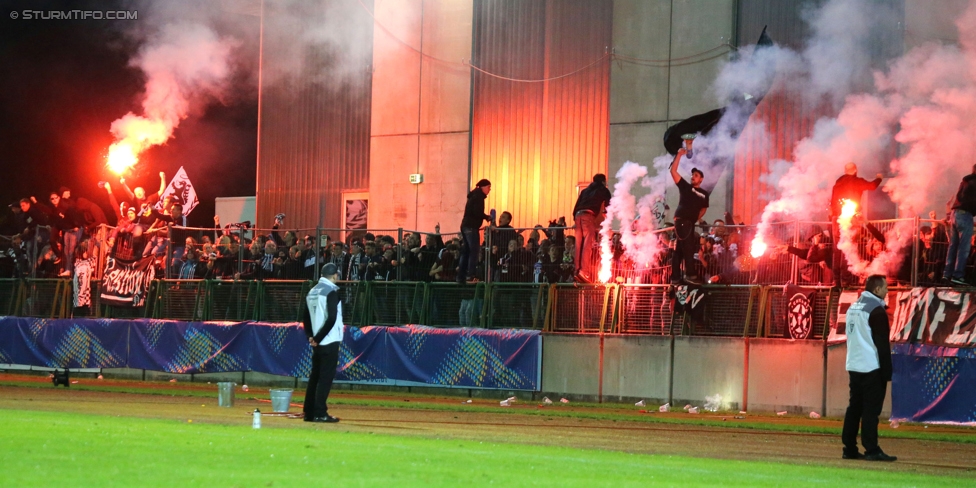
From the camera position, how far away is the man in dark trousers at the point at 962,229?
17.4m

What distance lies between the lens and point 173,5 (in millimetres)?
31094

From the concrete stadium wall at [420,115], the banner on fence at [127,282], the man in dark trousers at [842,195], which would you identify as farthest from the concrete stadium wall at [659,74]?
the banner on fence at [127,282]

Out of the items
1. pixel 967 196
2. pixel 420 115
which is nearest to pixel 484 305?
Answer: pixel 967 196

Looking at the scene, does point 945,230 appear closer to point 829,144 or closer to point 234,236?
point 829,144

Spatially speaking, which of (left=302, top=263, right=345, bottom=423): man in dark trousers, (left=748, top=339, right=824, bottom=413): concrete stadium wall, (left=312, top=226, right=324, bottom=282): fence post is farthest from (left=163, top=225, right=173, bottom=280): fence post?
(left=748, top=339, right=824, bottom=413): concrete stadium wall

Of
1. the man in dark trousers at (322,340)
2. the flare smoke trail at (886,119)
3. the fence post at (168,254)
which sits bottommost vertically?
the man in dark trousers at (322,340)

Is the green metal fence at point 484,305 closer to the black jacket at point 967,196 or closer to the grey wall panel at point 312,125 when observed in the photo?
the black jacket at point 967,196

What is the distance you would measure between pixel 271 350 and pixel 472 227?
211 inches

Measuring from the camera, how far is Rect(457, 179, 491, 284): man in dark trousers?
22766 mm

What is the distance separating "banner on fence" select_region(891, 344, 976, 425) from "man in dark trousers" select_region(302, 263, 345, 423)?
8377 mm

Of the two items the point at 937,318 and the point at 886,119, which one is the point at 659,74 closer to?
the point at 886,119

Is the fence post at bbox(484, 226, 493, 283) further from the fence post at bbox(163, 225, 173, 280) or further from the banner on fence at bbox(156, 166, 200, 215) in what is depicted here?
the banner on fence at bbox(156, 166, 200, 215)

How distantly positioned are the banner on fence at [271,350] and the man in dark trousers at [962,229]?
7.46m

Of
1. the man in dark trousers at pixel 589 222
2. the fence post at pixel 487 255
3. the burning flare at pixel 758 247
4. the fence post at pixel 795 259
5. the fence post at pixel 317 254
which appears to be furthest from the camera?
the fence post at pixel 317 254
